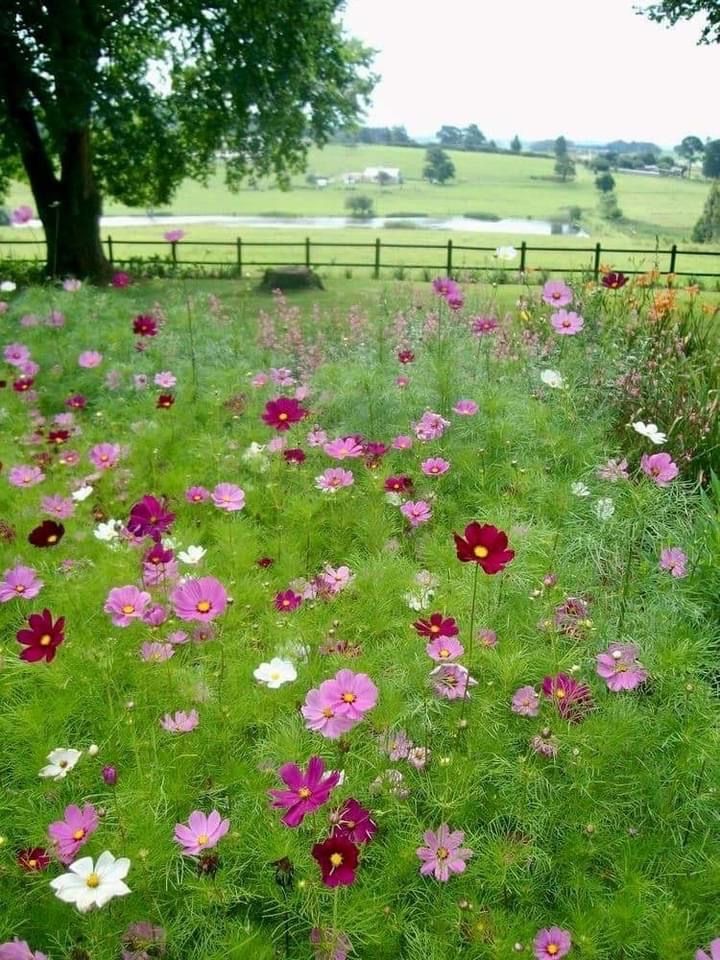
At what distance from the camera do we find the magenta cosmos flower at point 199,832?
1.64m

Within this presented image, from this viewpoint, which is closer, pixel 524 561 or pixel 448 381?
pixel 524 561

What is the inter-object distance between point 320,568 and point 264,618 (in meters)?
0.55

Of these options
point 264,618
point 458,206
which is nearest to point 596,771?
point 264,618

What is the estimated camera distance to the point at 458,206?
62344 mm

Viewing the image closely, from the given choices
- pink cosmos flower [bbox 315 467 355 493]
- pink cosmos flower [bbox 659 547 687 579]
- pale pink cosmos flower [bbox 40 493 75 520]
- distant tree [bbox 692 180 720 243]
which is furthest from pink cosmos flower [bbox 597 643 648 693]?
distant tree [bbox 692 180 720 243]

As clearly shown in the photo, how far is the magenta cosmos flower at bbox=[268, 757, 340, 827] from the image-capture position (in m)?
1.46

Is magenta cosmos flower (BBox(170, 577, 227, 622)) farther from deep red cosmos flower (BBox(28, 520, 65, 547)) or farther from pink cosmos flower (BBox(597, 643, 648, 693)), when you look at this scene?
pink cosmos flower (BBox(597, 643, 648, 693))

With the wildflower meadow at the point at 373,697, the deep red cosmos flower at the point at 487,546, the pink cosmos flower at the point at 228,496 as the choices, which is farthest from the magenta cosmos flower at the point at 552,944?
the pink cosmos flower at the point at 228,496

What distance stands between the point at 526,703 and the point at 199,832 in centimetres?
94

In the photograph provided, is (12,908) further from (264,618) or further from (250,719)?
(264,618)

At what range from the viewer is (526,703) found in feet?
7.10

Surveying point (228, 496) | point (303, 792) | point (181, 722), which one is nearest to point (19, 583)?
point (181, 722)

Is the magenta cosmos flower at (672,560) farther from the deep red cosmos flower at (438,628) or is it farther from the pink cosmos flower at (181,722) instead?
the pink cosmos flower at (181,722)

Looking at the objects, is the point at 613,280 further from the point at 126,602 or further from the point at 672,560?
the point at 126,602
